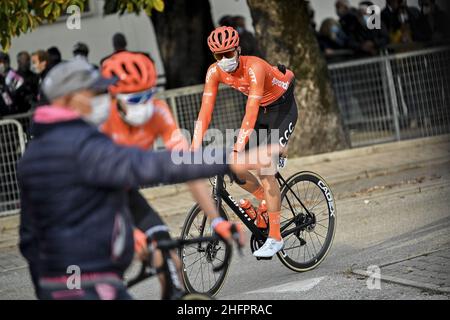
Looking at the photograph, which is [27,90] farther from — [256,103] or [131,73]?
[131,73]

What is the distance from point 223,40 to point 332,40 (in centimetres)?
953

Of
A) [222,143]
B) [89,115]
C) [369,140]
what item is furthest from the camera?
[369,140]

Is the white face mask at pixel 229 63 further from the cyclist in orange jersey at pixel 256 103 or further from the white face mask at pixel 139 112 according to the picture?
the white face mask at pixel 139 112

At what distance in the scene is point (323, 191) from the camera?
8305 mm

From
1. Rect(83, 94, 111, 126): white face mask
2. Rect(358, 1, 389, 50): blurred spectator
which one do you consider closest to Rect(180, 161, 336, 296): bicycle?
Rect(83, 94, 111, 126): white face mask

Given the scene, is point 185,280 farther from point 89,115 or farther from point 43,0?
point 43,0

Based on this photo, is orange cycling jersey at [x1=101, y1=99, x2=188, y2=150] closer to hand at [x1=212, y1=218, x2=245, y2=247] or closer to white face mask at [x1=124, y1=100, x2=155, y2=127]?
white face mask at [x1=124, y1=100, x2=155, y2=127]

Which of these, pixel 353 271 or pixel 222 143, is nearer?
pixel 353 271

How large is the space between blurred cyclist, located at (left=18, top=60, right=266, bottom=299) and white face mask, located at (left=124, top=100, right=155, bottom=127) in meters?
0.75

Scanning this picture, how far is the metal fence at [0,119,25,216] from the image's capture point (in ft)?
42.1

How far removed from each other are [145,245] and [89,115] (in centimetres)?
99

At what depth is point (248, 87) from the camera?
26.4 ft


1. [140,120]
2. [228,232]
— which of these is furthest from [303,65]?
[228,232]
